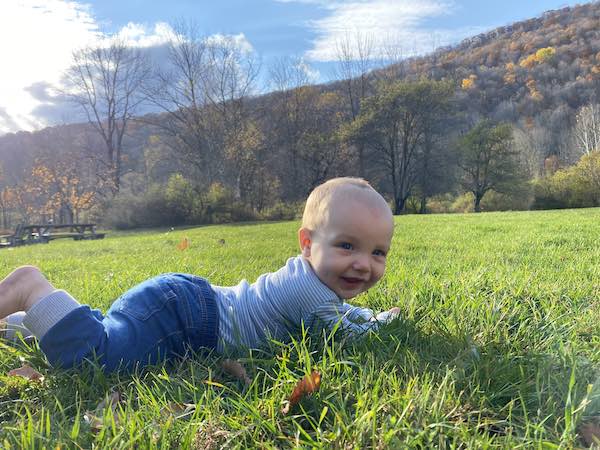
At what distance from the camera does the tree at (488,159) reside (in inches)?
1138

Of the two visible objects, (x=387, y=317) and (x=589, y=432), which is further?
(x=387, y=317)

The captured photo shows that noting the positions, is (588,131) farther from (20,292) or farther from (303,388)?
(20,292)

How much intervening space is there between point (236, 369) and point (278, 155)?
34.7m

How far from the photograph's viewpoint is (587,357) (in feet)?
4.98

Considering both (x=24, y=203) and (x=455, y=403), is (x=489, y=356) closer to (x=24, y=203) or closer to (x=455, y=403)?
(x=455, y=403)

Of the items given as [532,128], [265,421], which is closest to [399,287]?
[265,421]

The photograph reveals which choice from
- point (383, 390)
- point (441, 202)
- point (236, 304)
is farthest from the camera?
point (441, 202)

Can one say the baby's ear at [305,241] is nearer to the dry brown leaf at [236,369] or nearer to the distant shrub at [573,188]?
the dry brown leaf at [236,369]

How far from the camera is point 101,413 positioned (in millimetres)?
1358

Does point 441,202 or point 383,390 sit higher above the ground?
point 383,390

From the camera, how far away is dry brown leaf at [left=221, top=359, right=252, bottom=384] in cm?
155

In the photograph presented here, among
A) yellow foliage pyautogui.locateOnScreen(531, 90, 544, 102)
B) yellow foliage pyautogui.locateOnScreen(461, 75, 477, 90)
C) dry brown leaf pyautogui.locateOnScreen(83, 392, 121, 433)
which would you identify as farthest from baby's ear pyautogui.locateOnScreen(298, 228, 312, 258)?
yellow foliage pyautogui.locateOnScreen(531, 90, 544, 102)

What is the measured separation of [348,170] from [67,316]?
1300 inches

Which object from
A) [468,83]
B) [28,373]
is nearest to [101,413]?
[28,373]
